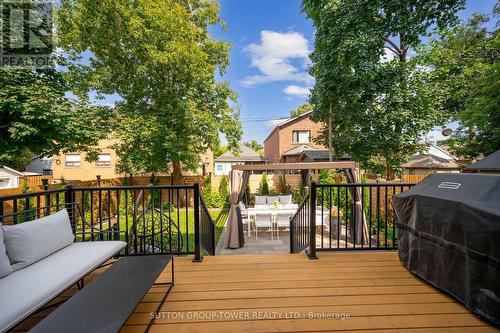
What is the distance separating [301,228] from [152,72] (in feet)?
33.0

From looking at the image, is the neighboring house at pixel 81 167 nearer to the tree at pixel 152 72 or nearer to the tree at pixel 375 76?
the tree at pixel 152 72

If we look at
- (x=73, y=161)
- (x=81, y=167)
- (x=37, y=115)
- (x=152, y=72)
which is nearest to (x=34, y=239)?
(x=37, y=115)

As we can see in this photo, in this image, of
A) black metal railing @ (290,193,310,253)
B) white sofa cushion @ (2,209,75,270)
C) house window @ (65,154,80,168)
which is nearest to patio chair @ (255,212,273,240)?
black metal railing @ (290,193,310,253)

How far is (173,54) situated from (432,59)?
10.4m

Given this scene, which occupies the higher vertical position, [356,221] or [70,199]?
[70,199]

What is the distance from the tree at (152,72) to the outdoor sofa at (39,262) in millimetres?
8514

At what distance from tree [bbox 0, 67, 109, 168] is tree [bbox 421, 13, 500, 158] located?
1330cm

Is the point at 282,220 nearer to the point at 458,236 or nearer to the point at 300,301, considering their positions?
the point at 300,301

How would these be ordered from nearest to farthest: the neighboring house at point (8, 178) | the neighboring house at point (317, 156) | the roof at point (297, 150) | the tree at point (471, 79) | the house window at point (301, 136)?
the tree at point (471, 79)
the neighboring house at point (8, 178)
the neighboring house at point (317, 156)
the roof at point (297, 150)
the house window at point (301, 136)

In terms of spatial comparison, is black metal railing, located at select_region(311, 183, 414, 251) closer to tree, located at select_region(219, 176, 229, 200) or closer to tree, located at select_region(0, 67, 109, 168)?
tree, located at select_region(219, 176, 229, 200)

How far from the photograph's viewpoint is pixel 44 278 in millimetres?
1753

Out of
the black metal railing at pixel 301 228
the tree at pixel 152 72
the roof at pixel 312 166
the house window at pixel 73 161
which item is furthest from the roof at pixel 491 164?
the house window at pixel 73 161

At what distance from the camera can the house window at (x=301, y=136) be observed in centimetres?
2123

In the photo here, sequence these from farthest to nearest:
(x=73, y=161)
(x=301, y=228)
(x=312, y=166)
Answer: (x=73, y=161)
(x=312, y=166)
(x=301, y=228)
